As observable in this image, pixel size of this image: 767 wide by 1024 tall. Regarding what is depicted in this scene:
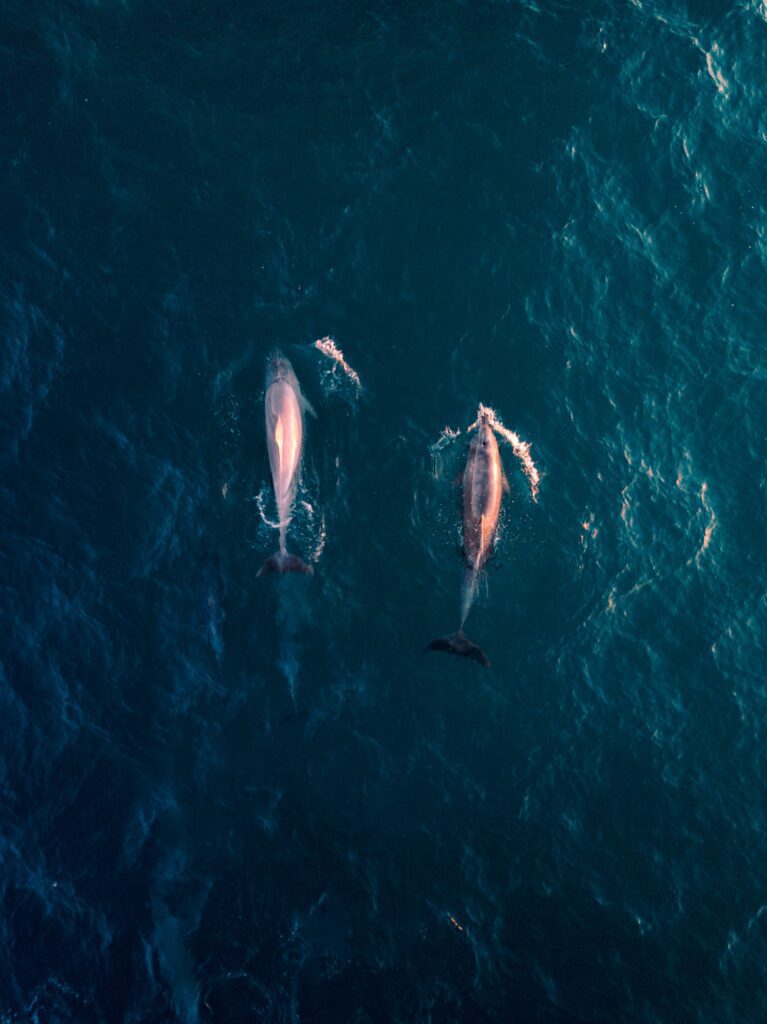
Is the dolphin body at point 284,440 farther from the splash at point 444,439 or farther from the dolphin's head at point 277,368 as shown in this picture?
the splash at point 444,439

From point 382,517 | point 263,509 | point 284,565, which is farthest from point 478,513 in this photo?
point 263,509

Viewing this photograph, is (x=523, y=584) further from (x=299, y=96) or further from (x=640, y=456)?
(x=299, y=96)

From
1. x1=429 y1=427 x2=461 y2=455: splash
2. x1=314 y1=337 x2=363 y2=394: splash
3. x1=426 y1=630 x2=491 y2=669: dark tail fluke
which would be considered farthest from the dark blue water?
x1=426 y1=630 x2=491 y2=669: dark tail fluke

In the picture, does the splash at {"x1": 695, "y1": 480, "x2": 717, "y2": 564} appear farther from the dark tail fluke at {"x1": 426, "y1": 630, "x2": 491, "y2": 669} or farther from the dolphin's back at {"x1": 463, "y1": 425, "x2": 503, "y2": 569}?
the dark tail fluke at {"x1": 426, "y1": 630, "x2": 491, "y2": 669}

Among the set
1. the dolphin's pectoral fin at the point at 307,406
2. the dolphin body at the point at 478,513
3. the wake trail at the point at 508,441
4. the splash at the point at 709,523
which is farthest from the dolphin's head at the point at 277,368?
the splash at the point at 709,523

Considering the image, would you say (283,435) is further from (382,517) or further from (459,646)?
(459,646)
